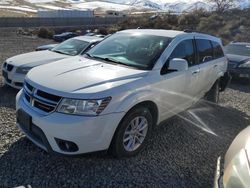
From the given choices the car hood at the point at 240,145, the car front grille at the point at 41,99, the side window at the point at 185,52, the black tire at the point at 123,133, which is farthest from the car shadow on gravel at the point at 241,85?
the car front grille at the point at 41,99

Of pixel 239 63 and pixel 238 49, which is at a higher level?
pixel 238 49

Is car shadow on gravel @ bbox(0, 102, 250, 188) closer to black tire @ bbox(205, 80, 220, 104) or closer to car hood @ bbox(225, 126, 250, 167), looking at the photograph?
car hood @ bbox(225, 126, 250, 167)

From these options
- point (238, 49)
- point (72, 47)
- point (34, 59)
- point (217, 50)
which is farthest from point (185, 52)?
point (238, 49)

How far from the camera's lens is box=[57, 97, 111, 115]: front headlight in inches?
132

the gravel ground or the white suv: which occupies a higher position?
→ the white suv

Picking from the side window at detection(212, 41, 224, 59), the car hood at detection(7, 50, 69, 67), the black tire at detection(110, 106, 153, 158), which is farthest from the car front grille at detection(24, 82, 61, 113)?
the side window at detection(212, 41, 224, 59)

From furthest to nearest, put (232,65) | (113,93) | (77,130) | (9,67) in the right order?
1. (232,65)
2. (9,67)
3. (113,93)
4. (77,130)

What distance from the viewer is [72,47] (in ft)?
26.7

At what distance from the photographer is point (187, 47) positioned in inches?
196

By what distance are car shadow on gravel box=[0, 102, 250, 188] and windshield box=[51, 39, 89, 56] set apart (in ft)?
12.6

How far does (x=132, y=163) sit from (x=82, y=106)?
1.14 meters

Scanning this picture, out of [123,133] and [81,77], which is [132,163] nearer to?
[123,133]

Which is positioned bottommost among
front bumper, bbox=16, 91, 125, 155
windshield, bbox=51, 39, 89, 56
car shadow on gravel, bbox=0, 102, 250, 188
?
car shadow on gravel, bbox=0, 102, 250, 188

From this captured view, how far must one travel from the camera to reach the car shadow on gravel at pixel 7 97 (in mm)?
5898
